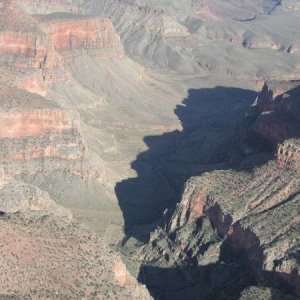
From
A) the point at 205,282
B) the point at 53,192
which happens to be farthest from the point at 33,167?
the point at 205,282

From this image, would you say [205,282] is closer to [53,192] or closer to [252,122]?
[53,192]

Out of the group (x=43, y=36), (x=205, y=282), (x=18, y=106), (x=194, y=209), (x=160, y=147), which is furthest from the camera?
(x=160, y=147)

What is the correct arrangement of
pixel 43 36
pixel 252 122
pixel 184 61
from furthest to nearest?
pixel 184 61, pixel 43 36, pixel 252 122

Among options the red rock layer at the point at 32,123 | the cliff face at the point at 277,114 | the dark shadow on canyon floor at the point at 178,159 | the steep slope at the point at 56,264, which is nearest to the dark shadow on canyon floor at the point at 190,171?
the dark shadow on canyon floor at the point at 178,159

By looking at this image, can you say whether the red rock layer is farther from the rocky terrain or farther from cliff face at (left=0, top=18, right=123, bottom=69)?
cliff face at (left=0, top=18, right=123, bottom=69)

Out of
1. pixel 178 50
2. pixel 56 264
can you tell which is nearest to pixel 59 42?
pixel 178 50

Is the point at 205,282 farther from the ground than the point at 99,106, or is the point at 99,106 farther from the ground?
the point at 205,282
